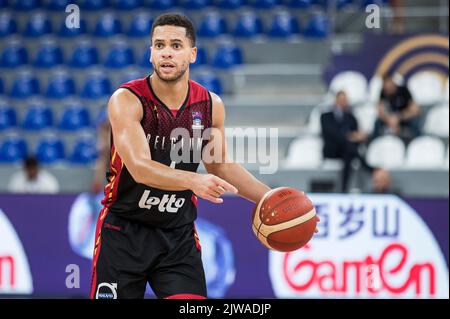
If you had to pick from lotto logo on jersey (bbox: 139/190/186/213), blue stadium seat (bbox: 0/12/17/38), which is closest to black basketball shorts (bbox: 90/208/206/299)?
lotto logo on jersey (bbox: 139/190/186/213)

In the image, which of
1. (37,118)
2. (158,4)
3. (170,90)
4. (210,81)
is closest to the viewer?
(170,90)

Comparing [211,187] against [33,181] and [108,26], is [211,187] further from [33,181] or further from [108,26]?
[108,26]

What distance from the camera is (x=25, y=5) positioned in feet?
33.0

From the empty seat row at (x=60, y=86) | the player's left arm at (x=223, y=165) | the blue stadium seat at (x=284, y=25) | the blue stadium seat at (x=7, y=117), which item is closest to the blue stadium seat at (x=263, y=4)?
the blue stadium seat at (x=284, y=25)

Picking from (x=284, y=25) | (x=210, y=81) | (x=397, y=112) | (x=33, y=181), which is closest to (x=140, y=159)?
(x=33, y=181)

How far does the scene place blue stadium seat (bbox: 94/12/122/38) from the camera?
10.5 metres

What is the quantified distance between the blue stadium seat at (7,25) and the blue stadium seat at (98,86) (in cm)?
111

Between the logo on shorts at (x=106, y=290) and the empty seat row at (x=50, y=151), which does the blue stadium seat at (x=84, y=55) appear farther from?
the logo on shorts at (x=106, y=290)

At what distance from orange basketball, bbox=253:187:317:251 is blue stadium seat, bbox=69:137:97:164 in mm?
5503

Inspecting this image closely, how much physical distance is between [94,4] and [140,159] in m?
6.85

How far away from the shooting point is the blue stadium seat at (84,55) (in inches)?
407

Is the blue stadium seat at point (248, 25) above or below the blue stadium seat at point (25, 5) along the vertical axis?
below

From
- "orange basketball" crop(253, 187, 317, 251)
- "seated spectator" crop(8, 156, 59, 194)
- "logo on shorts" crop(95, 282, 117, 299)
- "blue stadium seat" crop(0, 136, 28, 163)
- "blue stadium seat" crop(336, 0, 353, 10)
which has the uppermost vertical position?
"blue stadium seat" crop(336, 0, 353, 10)

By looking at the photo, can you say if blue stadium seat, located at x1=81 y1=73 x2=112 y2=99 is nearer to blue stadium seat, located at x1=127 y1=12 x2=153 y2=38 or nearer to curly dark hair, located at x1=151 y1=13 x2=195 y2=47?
blue stadium seat, located at x1=127 y1=12 x2=153 y2=38
